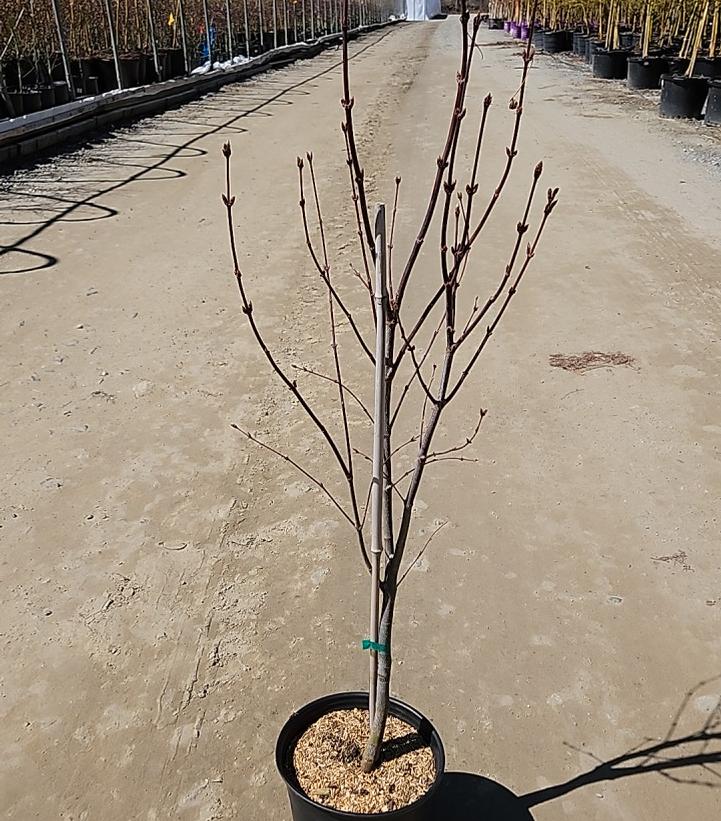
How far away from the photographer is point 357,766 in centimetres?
155

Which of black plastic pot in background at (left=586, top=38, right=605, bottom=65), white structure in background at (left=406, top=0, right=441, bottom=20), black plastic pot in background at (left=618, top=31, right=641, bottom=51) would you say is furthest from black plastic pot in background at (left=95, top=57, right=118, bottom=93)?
white structure in background at (left=406, top=0, right=441, bottom=20)

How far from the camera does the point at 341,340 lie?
14.1 feet

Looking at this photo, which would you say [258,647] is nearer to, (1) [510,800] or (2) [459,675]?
(2) [459,675]

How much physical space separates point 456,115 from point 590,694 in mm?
1639

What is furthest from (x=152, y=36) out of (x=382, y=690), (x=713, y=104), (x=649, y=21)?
(x=382, y=690)

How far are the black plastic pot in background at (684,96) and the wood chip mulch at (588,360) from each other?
26.0 feet

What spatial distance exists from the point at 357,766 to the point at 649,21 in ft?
46.1

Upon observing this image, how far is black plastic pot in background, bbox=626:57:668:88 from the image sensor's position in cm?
1307

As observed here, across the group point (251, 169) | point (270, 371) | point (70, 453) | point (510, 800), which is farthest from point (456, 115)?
point (251, 169)

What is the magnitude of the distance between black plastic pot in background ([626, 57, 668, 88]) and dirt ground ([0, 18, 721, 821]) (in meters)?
8.94

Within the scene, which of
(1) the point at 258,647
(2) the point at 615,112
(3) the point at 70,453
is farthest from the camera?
(2) the point at 615,112

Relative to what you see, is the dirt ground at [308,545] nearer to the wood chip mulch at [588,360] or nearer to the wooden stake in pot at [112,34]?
the wood chip mulch at [588,360]

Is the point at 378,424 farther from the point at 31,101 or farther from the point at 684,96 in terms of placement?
the point at 684,96

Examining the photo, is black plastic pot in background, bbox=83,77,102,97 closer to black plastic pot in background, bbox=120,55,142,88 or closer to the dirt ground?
black plastic pot in background, bbox=120,55,142,88
